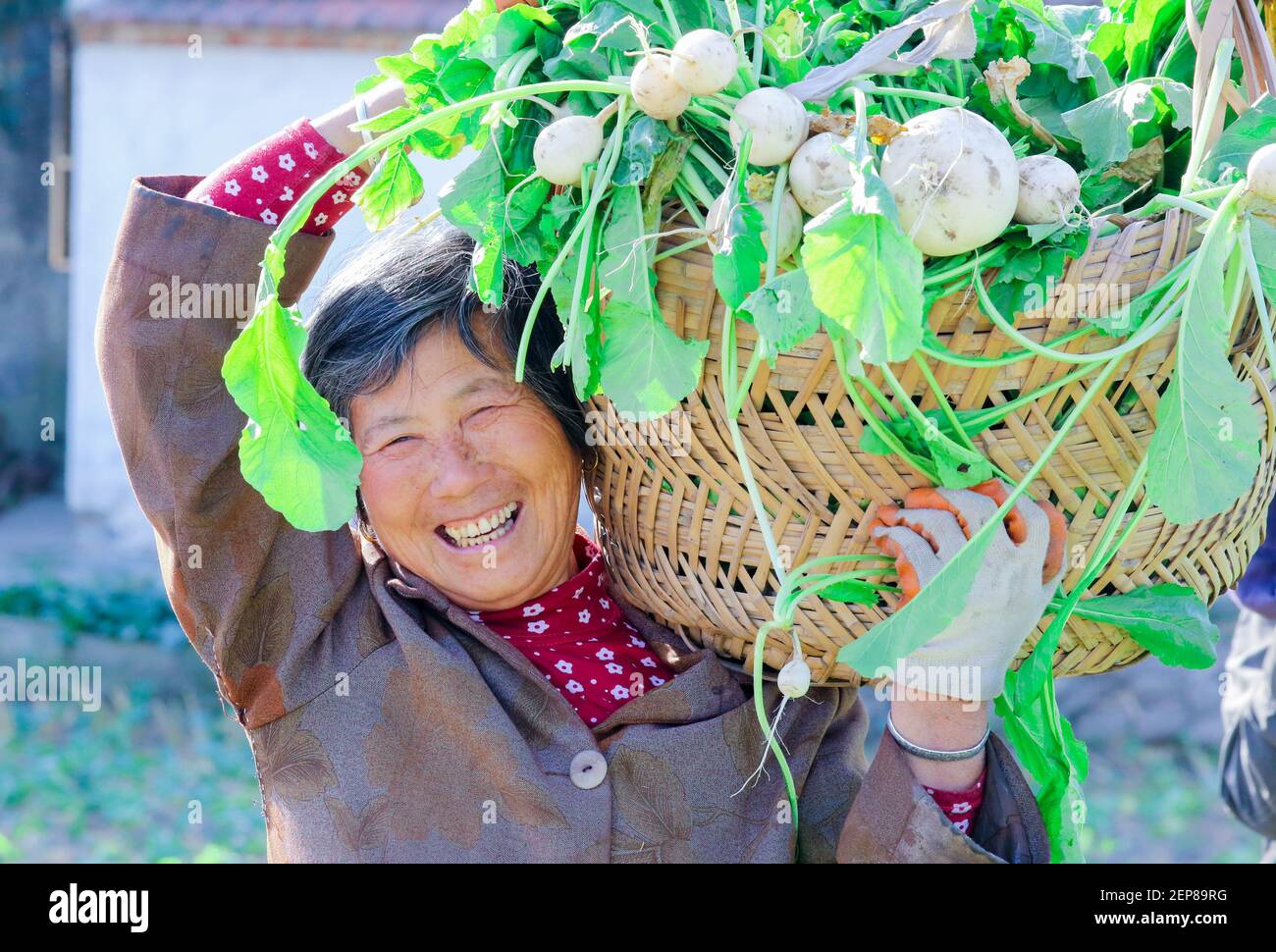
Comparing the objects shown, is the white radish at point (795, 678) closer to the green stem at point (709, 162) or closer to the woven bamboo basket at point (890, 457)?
the woven bamboo basket at point (890, 457)

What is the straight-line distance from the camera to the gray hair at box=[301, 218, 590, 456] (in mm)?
1359

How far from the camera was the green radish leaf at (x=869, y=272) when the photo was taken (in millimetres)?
867

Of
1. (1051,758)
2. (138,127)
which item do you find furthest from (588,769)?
(138,127)

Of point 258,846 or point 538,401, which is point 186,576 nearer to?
point 538,401

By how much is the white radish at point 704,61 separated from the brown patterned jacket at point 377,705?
0.54 m

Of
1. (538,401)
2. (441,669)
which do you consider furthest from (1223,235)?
(441,669)

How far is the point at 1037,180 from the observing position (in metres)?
0.97

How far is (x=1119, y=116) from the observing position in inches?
42.3

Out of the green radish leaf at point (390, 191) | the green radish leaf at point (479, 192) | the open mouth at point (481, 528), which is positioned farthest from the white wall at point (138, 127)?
the green radish leaf at point (479, 192)

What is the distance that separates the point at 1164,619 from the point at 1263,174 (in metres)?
0.38

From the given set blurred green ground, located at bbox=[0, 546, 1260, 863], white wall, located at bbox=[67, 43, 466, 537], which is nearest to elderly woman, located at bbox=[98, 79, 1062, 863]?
blurred green ground, located at bbox=[0, 546, 1260, 863]

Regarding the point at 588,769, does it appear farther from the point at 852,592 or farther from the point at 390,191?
the point at 390,191

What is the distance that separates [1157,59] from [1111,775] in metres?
3.11

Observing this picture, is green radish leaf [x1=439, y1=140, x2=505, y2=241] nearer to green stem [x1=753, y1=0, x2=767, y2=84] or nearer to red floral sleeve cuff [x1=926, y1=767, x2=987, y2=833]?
green stem [x1=753, y1=0, x2=767, y2=84]
